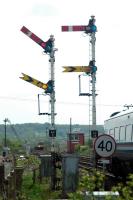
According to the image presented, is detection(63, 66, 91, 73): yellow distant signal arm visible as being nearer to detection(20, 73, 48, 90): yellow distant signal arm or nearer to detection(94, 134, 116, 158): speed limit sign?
detection(20, 73, 48, 90): yellow distant signal arm

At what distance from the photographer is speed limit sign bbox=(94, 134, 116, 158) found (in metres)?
15.0

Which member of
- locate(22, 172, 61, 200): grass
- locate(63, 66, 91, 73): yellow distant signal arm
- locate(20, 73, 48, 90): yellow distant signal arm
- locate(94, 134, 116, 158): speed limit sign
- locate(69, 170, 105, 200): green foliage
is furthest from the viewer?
locate(20, 73, 48, 90): yellow distant signal arm

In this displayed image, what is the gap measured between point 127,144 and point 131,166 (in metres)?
0.75

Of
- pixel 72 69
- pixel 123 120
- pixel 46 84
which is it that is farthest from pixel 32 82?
pixel 123 120

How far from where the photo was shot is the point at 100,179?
898 centimetres

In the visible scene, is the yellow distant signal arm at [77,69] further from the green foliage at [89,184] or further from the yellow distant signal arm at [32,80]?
the green foliage at [89,184]

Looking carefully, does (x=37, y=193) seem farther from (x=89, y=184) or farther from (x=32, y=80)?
(x=32, y=80)

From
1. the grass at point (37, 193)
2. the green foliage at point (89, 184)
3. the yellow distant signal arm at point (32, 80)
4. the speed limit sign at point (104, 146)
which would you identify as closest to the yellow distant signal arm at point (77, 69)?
the yellow distant signal arm at point (32, 80)

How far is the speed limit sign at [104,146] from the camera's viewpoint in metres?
15.0

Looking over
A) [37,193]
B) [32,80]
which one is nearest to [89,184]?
[37,193]

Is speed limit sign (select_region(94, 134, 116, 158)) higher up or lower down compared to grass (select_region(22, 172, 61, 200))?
higher up

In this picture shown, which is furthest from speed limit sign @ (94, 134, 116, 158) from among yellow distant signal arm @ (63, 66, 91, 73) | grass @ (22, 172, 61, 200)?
yellow distant signal arm @ (63, 66, 91, 73)

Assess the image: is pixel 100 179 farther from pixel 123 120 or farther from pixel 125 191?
pixel 123 120

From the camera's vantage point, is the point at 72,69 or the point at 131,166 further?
the point at 72,69
